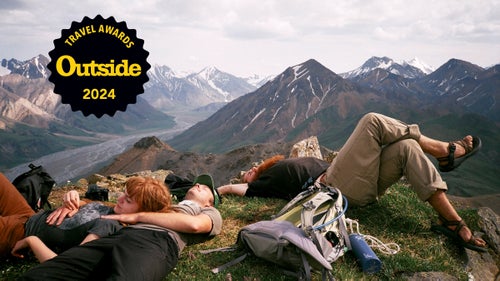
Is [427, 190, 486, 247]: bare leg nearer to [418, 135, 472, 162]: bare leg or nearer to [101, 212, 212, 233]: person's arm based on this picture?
[418, 135, 472, 162]: bare leg

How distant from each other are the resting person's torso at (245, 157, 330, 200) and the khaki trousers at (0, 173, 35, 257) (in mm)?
6253

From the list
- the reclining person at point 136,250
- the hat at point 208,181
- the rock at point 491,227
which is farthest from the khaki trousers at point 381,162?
the reclining person at point 136,250

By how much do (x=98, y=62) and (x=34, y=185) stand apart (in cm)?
799

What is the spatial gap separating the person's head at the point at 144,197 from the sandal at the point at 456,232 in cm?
648

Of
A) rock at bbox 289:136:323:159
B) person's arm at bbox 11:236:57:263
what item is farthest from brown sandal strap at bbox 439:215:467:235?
rock at bbox 289:136:323:159

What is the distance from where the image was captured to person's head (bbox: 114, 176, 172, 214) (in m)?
7.04

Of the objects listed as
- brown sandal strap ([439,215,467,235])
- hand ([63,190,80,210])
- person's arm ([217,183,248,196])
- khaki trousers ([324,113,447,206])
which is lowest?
person's arm ([217,183,248,196])

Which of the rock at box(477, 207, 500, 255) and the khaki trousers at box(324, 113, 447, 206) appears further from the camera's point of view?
the rock at box(477, 207, 500, 255)

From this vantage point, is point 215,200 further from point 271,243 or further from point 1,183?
point 1,183

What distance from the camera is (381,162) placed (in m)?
8.63

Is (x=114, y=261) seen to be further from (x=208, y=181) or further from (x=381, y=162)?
(x=381, y=162)

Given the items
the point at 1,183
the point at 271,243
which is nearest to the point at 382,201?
the point at 271,243

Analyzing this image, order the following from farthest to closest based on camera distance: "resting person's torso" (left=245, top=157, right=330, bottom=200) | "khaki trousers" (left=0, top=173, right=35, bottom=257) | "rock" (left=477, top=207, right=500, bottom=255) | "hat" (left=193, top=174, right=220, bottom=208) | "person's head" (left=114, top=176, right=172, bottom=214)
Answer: "resting person's torso" (left=245, top=157, right=330, bottom=200)
"hat" (left=193, top=174, right=220, bottom=208)
"rock" (left=477, top=207, right=500, bottom=255)
"person's head" (left=114, top=176, right=172, bottom=214)
"khaki trousers" (left=0, top=173, right=35, bottom=257)

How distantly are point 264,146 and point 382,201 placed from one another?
47359 millimetres
